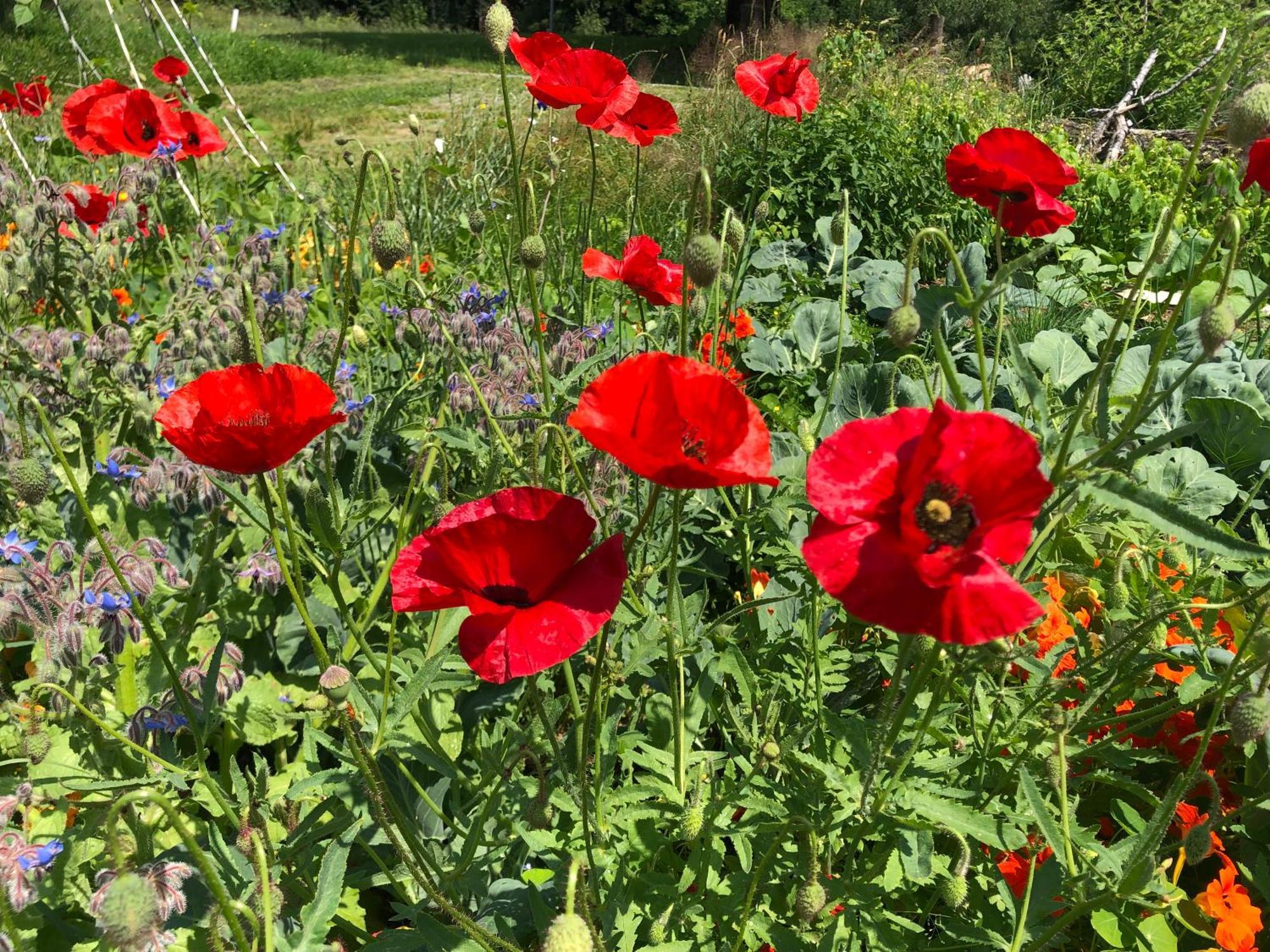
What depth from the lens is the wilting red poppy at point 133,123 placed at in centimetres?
288

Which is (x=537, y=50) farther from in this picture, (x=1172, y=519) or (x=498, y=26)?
(x=1172, y=519)

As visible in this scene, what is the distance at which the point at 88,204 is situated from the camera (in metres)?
2.89

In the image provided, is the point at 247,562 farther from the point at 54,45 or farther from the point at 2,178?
the point at 54,45

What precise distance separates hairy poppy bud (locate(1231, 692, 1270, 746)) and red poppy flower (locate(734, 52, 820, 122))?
1546 millimetres

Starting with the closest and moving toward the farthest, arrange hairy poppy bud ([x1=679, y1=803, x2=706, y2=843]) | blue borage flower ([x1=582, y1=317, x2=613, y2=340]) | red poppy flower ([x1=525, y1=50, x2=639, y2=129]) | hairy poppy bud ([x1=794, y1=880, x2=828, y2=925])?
1. hairy poppy bud ([x1=794, y1=880, x2=828, y2=925])
2. hairy poppy bud ([x1=679, y1=803, x2=706, y2=843])
3. red poppy flower ([x1=525, y1=50, x2=639, y2=129])
4. blue borage flower ([x1=582, y1=317, x2=613, y2=340])

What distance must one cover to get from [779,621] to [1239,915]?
1.03 m

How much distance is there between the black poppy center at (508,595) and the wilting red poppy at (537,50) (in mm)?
1173

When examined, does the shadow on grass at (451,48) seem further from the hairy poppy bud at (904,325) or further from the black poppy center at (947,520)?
the black poppy center at (947,520)

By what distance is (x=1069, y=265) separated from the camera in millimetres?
5195

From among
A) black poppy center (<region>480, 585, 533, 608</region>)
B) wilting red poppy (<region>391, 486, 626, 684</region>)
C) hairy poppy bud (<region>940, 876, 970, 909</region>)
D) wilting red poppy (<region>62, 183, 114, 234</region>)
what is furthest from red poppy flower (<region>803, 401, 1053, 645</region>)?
wilting red poppy (<region>62, 183, 114, 234</region>)

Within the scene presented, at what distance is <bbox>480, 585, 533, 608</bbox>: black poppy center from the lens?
1.18 meters

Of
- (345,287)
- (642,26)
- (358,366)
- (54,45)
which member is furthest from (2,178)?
(642,26)

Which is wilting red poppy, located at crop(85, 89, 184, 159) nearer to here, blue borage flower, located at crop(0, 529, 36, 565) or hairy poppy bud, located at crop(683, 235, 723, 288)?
blue borage flower, located at crop(0, 529, 36, 565)

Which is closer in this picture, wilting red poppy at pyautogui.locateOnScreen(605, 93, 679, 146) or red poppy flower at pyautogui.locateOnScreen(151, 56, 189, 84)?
wilting red poppy at pyautogui.locateOnScreen(605, 93, 679, 146)
